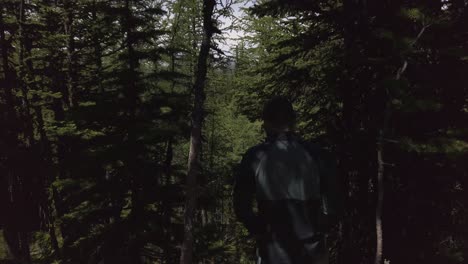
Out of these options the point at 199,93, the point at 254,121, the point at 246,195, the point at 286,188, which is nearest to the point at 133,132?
the point at 199,93

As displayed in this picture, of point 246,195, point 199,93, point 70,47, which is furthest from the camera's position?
point 70,47

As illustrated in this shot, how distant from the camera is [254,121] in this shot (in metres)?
11.8

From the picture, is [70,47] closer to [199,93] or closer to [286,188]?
Result: [199,93]

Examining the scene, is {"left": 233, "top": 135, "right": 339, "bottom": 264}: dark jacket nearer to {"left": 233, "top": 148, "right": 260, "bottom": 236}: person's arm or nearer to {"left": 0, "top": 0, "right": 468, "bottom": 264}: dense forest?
{"left": 233, "top": 148, "right": 260, "bottom": 236}: person's arm

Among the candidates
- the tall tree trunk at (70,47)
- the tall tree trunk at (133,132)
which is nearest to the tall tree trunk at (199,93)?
the tall tree trunk at (133,132)

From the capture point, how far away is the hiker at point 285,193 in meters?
2.17

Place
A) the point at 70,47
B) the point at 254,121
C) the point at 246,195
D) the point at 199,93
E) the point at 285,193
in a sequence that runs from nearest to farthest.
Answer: the point at 285,193, the point at 246,195, the point at 199,93, the point at 254,121, the point at 70,47

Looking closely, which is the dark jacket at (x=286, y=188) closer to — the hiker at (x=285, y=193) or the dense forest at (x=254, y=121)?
the hiker at (x=285, y=193)

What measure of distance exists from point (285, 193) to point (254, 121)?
9713mm

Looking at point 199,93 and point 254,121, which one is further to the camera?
point 254,121

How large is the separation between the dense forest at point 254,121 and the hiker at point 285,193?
5114 millimetres

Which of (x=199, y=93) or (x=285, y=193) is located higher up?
(x=199, y=93)

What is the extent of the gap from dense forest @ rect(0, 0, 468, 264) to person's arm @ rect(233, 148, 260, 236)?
5.25m

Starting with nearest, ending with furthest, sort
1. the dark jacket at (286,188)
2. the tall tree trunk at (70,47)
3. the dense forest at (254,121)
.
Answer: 1. the dark jacket at (286,188)
2. the dense forest at (254,121)
3. the tall tree trunk at (70,47)
